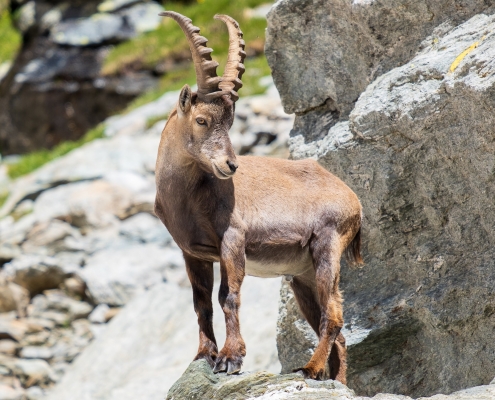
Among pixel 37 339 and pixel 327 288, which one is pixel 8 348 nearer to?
pixel 37 339

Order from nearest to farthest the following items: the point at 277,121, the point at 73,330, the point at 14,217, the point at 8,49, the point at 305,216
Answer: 1. the point at 305,216
2. the point at 73,330
3. the point at 277,121
4. the point at 14,217
5. the point at 8,49

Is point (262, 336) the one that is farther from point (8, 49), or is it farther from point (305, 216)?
point (8, 49)

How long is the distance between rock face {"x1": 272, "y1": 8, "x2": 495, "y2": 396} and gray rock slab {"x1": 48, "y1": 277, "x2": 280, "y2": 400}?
2196 millimetres

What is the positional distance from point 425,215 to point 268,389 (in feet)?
8.33

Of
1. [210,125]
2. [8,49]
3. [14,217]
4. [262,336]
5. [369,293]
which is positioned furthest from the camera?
[8,49]

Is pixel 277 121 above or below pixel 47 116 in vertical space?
Result: above

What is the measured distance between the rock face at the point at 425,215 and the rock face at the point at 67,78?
647 inches

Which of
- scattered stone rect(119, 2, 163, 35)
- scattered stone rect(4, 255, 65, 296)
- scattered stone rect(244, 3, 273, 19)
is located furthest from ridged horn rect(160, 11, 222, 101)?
scattered stone rect(119, 2, 163, 35)

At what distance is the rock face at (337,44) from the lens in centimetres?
757

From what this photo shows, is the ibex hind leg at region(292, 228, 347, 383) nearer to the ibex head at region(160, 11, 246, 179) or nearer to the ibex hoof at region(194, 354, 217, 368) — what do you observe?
the ibex hoof at region(194, 354, 217, 368)

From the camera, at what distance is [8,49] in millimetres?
28797

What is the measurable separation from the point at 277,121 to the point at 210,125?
35.9ft

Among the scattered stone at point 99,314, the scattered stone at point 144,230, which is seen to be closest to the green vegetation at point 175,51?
the scattered stone at point 144,230

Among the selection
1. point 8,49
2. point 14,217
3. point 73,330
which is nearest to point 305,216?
point 73,330
